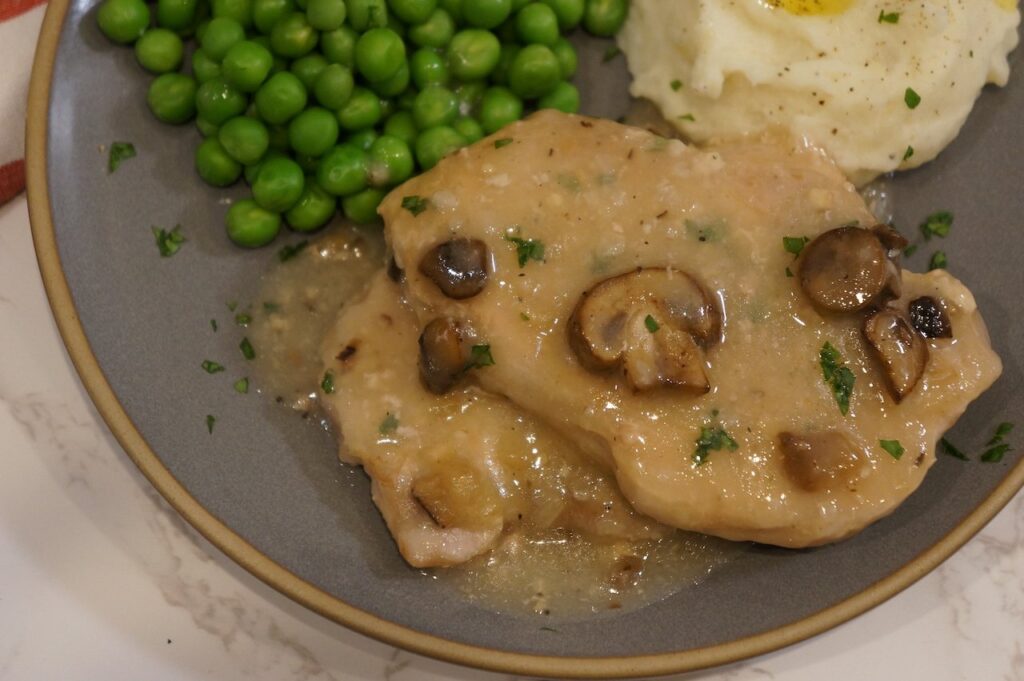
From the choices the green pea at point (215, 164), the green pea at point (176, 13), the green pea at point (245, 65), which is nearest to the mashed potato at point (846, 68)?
the green pea at point (245, 65)

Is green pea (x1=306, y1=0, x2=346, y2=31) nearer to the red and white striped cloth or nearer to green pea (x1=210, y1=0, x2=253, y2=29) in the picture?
green pea (x1=210, y1=0, x2=253, y2=29)

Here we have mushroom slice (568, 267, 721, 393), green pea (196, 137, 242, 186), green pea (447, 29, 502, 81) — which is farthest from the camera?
green pea (447, 29, 502, 81)

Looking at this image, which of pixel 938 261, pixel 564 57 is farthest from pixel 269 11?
pixel 938 261

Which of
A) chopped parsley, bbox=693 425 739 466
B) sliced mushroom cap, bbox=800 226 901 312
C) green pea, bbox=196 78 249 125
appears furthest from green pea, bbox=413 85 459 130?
chopped parsley, bbox=693 425 739 466

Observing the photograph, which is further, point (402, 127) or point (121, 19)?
point (402, 127)

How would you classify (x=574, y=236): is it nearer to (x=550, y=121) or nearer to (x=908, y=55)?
(x=550, y=121)

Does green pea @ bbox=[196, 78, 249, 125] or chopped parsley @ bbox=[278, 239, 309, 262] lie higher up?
green pea @ bbox=[196, 78, 249, 125]

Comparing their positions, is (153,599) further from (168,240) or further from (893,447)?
(893,447)

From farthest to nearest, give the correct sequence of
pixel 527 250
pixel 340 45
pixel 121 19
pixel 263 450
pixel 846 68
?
pixel 846 68 → pixel 340 45 → pixel 121 19 → pixel 263 450 → pixel 527 250
